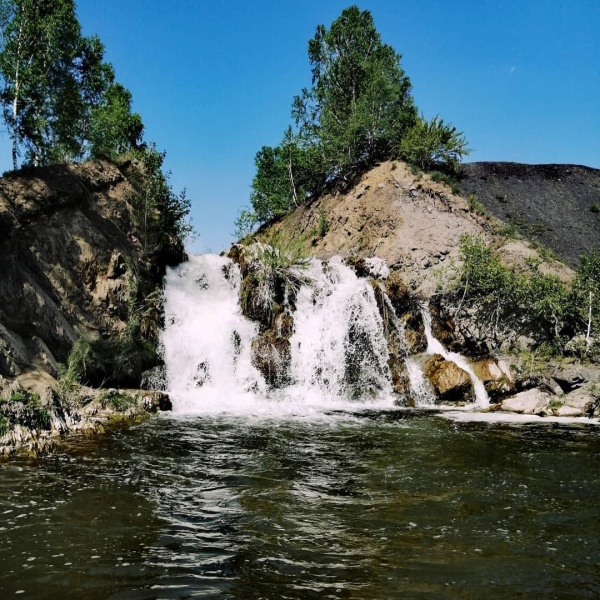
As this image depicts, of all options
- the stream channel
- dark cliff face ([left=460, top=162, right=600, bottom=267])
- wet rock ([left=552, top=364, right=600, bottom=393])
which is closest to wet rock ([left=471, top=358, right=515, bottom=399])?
wet rock ([left=552, top=364, right=600, bottom=393])

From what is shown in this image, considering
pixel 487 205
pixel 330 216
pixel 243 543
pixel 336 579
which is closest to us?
pixel 336 579

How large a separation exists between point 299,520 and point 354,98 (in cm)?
4486

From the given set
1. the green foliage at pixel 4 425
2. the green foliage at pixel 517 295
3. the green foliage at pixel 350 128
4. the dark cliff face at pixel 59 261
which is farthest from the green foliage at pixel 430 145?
the green foliage at pixel 4 425

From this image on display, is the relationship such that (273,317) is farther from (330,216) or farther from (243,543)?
(330,216)

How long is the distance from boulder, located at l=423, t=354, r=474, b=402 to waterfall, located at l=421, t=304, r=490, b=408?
43cm

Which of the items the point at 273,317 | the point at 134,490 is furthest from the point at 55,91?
the point at 134,490

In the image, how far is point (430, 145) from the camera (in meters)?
39.5

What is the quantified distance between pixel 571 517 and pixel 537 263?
2369 centimetres

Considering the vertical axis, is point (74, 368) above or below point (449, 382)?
above

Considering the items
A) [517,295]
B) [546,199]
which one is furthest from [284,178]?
[517,295]

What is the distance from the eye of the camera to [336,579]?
211 inches

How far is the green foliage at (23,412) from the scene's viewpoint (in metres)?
11.0

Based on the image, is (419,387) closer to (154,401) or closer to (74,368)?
(154,401)

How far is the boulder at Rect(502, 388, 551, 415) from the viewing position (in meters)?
18.5
